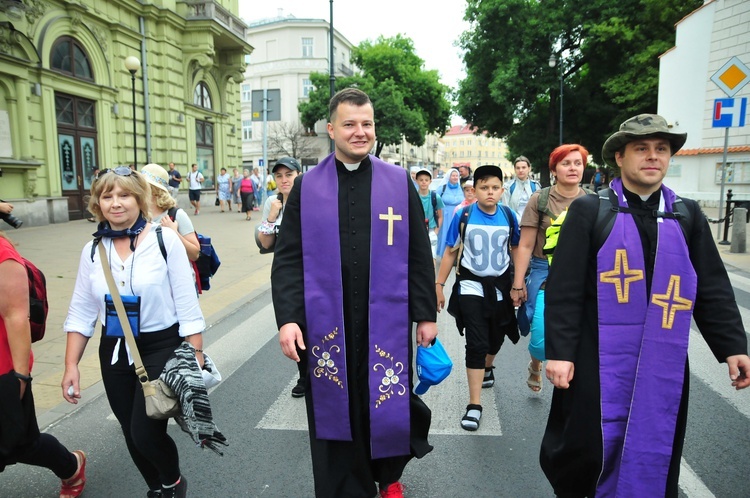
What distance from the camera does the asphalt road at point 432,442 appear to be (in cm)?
303

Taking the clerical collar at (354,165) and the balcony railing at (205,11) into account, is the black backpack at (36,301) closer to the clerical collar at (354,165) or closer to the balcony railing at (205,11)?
the clerical collar at (354,165)

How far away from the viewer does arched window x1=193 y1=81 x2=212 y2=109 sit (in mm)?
23906

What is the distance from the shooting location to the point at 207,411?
252 cm

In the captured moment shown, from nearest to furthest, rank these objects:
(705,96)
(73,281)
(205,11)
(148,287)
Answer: (148,287), (73,281), (205,11), (705,96)

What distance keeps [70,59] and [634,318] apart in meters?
18.6

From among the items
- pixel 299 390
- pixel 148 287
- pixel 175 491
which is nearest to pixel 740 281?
pixel 299 390

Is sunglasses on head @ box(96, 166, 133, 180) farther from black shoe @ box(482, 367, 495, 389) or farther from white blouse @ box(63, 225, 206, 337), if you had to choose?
black shoe @ box(482, 367, 495, 389)

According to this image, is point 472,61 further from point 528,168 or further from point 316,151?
point 528,168

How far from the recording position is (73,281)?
819cm

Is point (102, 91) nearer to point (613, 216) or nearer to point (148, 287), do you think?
point (148, 287)

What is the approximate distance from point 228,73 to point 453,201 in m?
19.4

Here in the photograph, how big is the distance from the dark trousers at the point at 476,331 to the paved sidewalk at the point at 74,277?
302 cm

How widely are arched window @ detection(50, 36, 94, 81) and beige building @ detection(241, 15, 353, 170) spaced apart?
38533 mm

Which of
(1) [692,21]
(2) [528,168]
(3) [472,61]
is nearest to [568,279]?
(2) [528,168]
